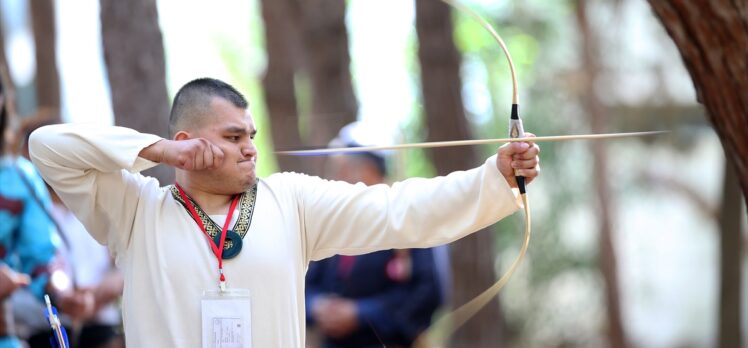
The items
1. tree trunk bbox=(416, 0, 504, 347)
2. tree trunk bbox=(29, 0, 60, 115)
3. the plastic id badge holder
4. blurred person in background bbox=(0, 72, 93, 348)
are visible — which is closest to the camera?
the plastic id badge holder

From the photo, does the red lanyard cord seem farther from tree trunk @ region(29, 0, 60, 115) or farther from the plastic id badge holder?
tree trunk @ region(29, 0, 60, 115)

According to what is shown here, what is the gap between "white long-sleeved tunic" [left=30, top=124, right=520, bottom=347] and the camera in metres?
3.59

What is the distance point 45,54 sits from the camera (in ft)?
39.9

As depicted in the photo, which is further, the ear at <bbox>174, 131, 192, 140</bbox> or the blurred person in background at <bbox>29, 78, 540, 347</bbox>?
the ear at <bbox>174, 131, 192, 140</bbox>

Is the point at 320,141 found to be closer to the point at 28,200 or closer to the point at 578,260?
the point at 28,200

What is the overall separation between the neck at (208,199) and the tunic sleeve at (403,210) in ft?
0.74

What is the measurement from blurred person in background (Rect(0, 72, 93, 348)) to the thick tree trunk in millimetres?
2608

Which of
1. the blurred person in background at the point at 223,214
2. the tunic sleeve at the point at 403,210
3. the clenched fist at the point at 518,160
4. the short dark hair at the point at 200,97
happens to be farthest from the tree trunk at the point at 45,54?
the clenched fist at the point at 518,160

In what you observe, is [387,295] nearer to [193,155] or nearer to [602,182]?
[193,155]

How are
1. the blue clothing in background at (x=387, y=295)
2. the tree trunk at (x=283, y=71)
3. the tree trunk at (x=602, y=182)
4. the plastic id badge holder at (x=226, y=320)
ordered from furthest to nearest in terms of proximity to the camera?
1. the tree trunk at (x=602, y=182)
2. the tree trunk at (x=283, y=71)
3. the blue clothing in background at (x=387, y=295)
4. the plastic id badge holder at (x=226, y=320)

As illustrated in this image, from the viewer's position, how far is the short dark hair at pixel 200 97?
3.82m

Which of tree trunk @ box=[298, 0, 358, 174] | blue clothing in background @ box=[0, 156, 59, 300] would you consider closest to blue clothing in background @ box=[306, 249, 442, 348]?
blue clothing in background @ box=[0, 156, 59, 300]

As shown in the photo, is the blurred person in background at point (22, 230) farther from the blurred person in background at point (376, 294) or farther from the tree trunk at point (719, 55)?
the tree trunk at point (719, 55)

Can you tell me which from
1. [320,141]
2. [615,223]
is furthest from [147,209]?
[615,223]
